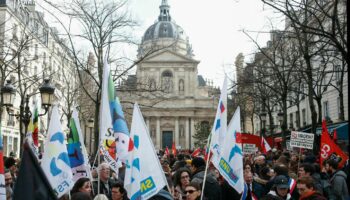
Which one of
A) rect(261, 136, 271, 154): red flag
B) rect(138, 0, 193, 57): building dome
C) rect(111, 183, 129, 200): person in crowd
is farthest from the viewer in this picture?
rect(138, 0, 193, 57): building dome

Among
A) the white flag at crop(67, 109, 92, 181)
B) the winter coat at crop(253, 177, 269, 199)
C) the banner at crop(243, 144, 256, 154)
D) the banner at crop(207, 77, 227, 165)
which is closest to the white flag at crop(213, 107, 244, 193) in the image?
the banner at crop(207, 77, 227, 165)

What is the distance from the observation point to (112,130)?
738cm

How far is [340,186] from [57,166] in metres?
4.70

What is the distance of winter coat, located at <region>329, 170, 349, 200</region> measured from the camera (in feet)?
27.1

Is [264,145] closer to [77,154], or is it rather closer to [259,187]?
[259,187]

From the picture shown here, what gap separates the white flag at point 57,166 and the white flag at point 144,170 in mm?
995

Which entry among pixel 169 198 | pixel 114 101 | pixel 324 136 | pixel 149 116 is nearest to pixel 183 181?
pixel 169 198

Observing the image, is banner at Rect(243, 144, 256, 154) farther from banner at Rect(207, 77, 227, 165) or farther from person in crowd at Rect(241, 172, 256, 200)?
banner at Rect(207, 77, 227, 165)

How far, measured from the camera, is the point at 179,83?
3455 inches

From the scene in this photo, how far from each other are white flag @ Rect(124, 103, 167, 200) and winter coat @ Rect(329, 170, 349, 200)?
12.8 feet

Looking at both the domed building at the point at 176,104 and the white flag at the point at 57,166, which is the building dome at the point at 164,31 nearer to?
the domed building at the point at 176,104

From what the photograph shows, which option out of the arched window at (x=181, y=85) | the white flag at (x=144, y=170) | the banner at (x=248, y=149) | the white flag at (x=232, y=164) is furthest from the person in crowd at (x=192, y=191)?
the arched window at (x=181, y=85)

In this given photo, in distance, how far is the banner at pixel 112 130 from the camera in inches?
283

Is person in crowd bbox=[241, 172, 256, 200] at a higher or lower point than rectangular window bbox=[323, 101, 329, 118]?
lower
